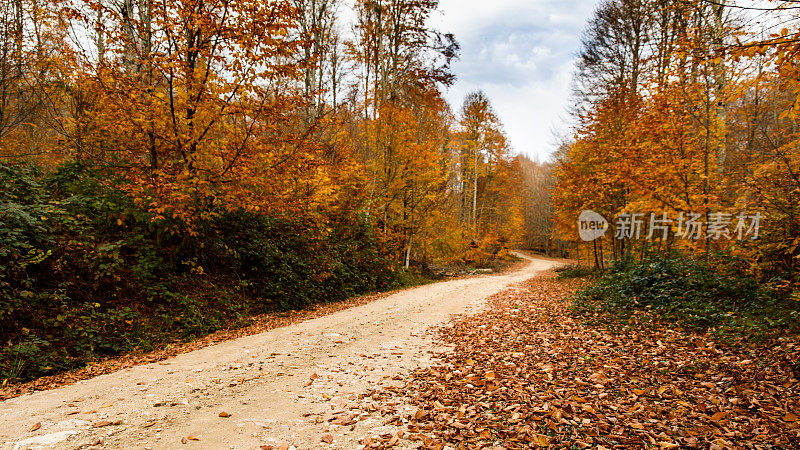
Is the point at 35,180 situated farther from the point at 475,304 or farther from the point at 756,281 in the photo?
the point at 756,281

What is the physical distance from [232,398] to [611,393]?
417 centimetres

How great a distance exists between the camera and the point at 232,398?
3.91 metres

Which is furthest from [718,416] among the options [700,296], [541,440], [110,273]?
[110,273]

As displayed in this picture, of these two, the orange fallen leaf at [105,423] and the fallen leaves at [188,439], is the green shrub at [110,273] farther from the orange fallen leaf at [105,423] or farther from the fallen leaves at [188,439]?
the fallen leaves at [188,439]

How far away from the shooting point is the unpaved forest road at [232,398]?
312 centimetres

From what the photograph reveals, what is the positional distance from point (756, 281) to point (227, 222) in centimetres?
1111

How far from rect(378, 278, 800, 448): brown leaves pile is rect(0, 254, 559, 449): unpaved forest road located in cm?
78

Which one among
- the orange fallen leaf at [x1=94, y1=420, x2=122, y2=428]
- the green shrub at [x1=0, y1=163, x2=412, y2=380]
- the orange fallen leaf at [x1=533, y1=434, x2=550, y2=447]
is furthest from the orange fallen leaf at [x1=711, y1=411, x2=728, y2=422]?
the green shrub at [x1=0, y1=163, x2=412, y2=380]

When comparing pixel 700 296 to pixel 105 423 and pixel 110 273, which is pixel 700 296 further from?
pixel 110 273

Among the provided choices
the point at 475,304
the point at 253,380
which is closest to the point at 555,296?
the point at 475,304

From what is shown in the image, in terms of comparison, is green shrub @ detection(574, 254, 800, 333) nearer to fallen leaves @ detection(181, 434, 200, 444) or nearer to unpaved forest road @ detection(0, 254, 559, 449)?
unpaved forest road @ detection(0, 254, 559, 449)

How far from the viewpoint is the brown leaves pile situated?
3.02 meters

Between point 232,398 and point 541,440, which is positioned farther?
point 232,398

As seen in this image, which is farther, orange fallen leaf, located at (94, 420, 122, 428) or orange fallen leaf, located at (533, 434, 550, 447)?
orange fallen leaf, located at (94, 420, 122, 428)
